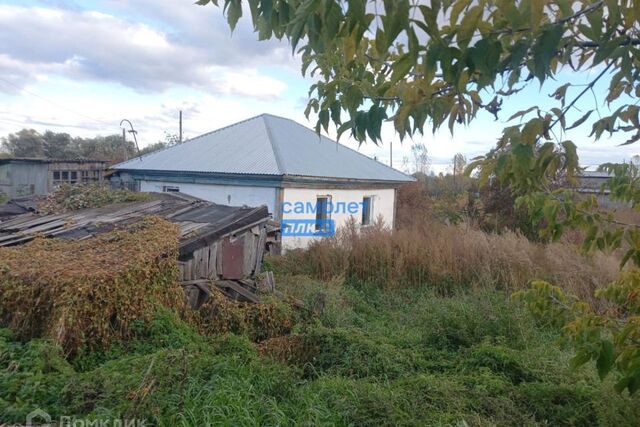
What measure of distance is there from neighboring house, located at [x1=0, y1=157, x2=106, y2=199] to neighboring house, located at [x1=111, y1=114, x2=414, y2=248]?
1729 mm

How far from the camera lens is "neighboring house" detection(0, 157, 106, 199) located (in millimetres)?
17875

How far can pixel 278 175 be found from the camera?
42.4ft

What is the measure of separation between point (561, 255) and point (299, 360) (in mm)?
6723

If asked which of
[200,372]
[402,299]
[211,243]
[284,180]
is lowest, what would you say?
A: [402,299]

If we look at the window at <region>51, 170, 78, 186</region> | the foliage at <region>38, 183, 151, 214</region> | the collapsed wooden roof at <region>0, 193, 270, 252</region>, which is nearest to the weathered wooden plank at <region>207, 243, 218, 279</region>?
the collapsed wooden roof at <region>0, 193, 270, 252</region>

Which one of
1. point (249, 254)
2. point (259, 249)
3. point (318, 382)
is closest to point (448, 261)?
point (259, 249)

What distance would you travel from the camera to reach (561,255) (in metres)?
9.86

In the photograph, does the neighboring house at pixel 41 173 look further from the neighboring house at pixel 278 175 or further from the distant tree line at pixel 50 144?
the distant tree line at pixel 50 144

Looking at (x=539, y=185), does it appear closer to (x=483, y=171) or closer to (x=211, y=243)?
(x=483, y=171)

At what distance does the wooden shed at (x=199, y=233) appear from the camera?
7.00m

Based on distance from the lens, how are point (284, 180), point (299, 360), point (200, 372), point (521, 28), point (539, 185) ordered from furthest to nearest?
point (284, 180), point (299, 360), point (200, 372), point (539, 185), point (521, 28)

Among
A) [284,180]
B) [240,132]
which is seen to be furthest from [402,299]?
[240,132]

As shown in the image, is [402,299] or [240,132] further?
[240,132]

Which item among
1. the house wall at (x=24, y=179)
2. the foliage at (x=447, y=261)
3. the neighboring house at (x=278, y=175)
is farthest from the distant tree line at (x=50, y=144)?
the foliage at (x=447, y=261)
